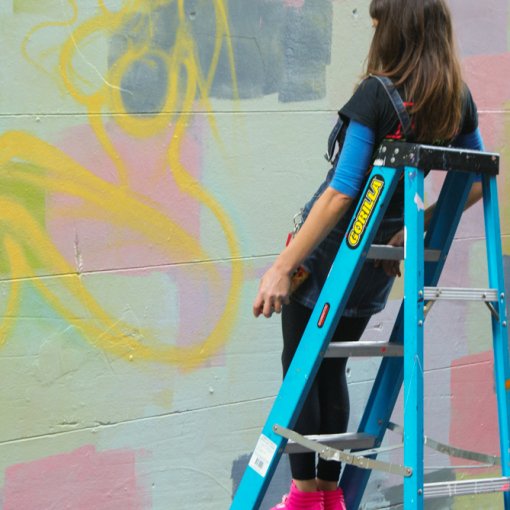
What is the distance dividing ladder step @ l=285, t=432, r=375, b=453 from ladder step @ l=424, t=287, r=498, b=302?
546 mm

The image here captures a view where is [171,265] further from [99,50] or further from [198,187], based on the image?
[99,50]

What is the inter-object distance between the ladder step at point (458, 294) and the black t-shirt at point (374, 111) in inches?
17.4

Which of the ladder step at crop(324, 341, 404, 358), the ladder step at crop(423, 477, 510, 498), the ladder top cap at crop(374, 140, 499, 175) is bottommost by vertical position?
the ladder step at crop(423, 477, 510, 498)

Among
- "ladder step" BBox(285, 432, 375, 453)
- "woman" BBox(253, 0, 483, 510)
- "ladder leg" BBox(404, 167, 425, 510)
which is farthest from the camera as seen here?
"ladder step" BBox(285, 432, 375, 453)

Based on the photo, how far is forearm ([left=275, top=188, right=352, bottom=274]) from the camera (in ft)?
8.83

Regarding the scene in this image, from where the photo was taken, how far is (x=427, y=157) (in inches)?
104

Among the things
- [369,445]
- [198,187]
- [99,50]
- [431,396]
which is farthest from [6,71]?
[431,396]

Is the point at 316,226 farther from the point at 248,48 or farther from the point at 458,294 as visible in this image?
the point at 248,48

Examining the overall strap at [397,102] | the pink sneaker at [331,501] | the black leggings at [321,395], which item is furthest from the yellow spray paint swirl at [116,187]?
the overall strap at [397,102]

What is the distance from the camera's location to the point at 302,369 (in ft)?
8.96

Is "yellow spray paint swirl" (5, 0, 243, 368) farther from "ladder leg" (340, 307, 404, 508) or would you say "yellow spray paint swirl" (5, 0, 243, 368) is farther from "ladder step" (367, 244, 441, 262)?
"ladder step" (367, 244, 441, 262)

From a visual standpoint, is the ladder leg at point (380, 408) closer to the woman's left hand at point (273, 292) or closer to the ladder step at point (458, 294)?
the ladder step at point (458, 294)

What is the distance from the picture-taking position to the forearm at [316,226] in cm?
269

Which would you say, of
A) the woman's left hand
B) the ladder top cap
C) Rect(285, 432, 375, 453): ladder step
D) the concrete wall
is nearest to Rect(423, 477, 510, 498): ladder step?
Rect(285, 432, 375, 453): ladder step
